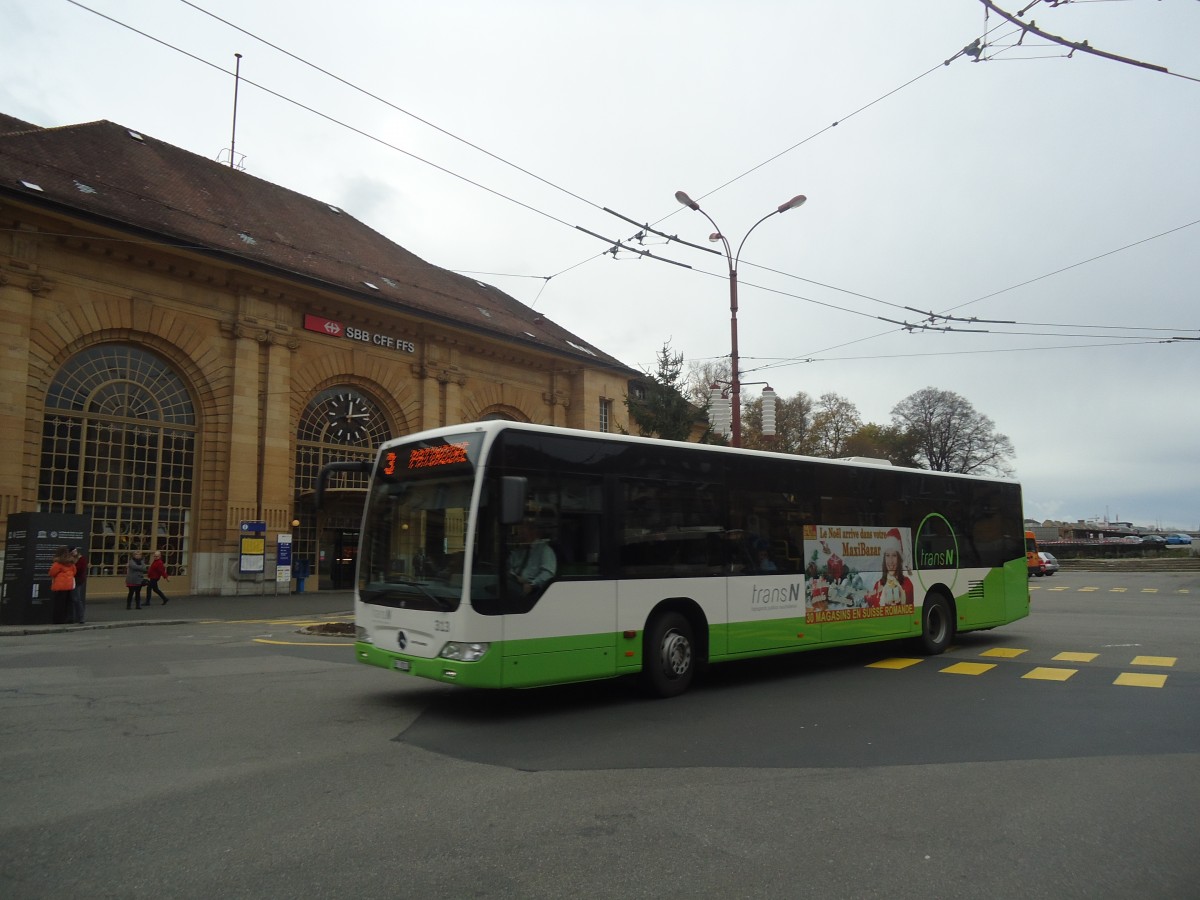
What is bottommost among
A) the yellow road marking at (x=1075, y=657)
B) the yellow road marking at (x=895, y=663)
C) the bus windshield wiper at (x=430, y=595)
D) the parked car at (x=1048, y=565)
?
the yellow road marking at (x=895, y=663)

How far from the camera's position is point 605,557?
29.3 feet

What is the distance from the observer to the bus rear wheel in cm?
929

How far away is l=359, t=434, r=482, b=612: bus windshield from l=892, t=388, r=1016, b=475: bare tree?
237 feet

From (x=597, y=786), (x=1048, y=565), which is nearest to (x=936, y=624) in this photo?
(x=597, y=786)

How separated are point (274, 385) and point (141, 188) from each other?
7.64 metres

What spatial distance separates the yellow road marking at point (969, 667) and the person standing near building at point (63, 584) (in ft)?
56.3

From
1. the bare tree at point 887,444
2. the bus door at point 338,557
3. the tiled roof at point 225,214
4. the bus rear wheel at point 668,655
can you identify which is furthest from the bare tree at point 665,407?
the bare tree at point 887,444

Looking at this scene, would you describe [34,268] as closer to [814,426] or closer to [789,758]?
[789,758]

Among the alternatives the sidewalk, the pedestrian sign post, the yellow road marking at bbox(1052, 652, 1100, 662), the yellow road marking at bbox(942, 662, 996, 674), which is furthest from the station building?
the yellow road marking at bbox(1052, 652, 1100, 662)

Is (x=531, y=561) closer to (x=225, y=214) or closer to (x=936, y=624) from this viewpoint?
(x=936, y=624)

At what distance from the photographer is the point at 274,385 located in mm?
29938

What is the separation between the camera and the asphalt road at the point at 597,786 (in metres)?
4.33

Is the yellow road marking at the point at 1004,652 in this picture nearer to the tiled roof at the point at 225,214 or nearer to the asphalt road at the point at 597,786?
the asphalt road at the point at 597,786

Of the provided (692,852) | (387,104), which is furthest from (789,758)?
(387,104)
